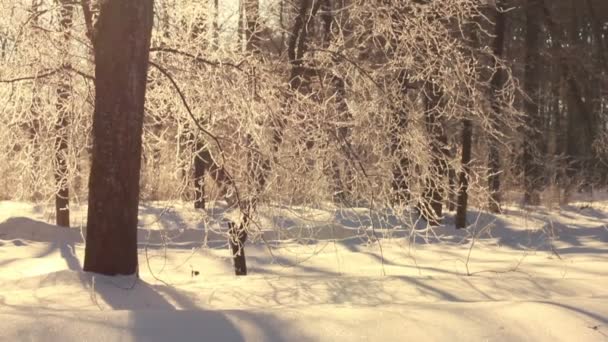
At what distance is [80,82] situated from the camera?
8.04 metres

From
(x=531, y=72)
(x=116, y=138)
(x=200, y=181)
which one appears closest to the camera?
(x=116, y=138)

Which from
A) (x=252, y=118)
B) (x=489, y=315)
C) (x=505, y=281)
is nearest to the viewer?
(x=489, y=315)

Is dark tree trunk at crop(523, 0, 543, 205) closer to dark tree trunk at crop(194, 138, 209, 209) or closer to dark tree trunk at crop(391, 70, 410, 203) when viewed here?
dark tree trunk at crop(391, 70, 410, 203)

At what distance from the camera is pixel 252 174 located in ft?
26.4

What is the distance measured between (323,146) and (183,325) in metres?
4.86

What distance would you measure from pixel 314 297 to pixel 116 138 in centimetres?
218

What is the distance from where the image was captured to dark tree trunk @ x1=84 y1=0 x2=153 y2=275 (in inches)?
228

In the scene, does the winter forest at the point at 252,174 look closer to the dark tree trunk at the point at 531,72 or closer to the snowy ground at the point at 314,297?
the snowy ground at the point at 314,297

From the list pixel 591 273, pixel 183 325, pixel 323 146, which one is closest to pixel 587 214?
pixel 591 273

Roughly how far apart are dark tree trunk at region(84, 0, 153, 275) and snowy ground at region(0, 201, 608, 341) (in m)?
0.29

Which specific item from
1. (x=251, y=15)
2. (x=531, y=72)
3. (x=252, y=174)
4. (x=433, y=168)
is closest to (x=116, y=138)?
(x=252, y=174)

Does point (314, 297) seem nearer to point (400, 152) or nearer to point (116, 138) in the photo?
point (116, 138)

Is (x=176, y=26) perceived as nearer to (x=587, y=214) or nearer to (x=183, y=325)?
(x=183, y=325)

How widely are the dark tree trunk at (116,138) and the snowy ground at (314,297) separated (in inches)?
11.6
